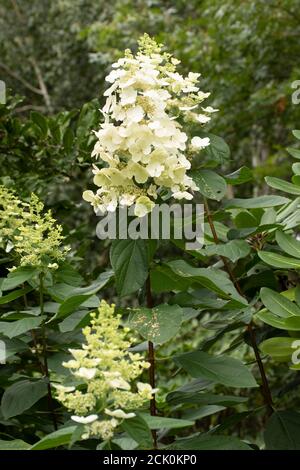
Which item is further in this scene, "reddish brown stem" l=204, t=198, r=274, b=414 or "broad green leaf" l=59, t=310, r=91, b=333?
"reddish brown stem" l=204, t=198, r=274, b=414

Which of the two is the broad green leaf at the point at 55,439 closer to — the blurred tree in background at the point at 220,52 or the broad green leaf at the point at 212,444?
the broad green leaf at the point at 212,444

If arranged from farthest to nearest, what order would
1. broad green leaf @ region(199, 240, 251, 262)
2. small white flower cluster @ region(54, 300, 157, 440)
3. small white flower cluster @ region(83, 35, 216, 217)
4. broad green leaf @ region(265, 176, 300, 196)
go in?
broad green leaf @ region(265, 176, 300, 196) → broad green leaf @ region(199, 240, 251, 262) → small white flower cluster @ region(83, 35, 216, 217) → small white flower cluster @ region(54, 300, 157, 440)

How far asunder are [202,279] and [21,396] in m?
0.45

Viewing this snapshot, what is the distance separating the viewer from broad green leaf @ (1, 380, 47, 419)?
1396mm

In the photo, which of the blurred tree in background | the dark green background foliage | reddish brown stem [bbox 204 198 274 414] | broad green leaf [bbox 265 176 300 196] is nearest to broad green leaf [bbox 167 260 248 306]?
the dark green background foliage

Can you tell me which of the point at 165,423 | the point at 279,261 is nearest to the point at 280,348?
the point at 279,261

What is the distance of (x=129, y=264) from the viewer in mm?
1357

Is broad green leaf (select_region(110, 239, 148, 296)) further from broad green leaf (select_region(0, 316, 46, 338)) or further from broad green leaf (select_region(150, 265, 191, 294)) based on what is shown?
broad green leaf (select_region(0, 316, 46, 338))

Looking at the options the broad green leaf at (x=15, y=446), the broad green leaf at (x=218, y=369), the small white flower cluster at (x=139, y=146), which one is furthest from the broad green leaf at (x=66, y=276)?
the broad green leaf at (x=15, y=446)

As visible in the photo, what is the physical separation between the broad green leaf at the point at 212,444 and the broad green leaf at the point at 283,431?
22cm

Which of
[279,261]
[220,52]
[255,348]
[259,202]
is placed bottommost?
[255,348]

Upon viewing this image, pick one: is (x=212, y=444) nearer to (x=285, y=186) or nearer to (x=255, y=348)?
(x=255, y=348)

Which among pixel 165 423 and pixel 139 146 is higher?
pixel 139 146

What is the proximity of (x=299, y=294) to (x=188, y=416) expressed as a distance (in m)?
0.37
